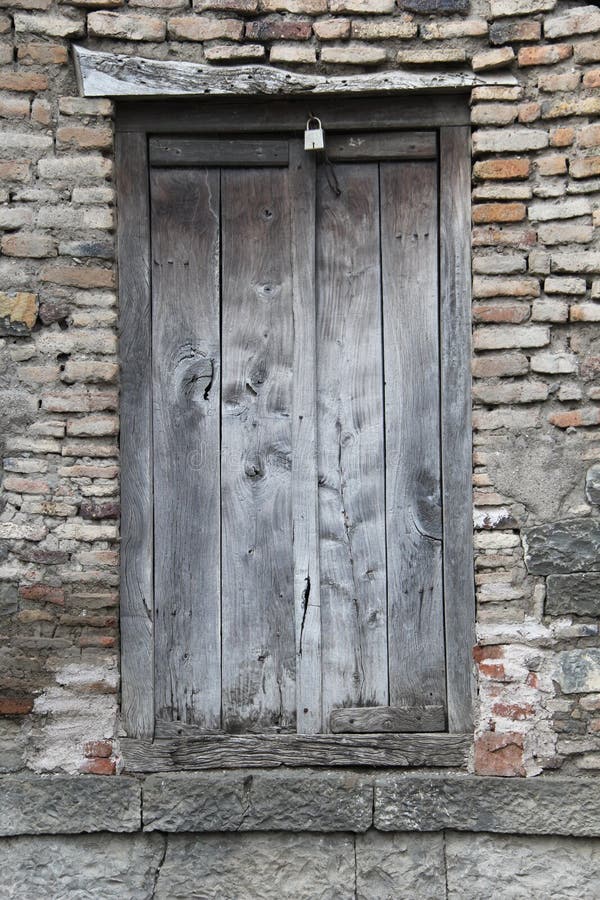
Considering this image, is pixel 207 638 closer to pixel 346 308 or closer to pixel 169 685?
pixel 169 685

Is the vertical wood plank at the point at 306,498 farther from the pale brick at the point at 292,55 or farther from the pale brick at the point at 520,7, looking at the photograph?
the pale brick at the point at 520,7

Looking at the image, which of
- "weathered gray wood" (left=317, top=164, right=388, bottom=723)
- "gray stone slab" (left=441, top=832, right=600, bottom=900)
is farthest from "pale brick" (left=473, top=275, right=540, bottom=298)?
"gray stone slab" (left=441, top=832, right=600, bottom=900)

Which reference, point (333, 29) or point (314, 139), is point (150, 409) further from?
point (333, 29)

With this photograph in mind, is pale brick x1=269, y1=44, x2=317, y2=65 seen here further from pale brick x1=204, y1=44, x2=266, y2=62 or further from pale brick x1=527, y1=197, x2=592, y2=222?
pale brick x1=527, y1=197, x2=592, y2=222

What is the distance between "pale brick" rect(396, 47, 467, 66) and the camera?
3.11 meters

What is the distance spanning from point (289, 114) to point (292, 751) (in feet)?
6.91

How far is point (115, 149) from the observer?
3.22 meters

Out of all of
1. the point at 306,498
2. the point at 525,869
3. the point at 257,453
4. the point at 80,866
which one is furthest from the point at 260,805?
the point at 257,453

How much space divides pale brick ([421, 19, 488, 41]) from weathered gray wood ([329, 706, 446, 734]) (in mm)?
2176

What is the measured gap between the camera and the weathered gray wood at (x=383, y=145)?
10.7 ft

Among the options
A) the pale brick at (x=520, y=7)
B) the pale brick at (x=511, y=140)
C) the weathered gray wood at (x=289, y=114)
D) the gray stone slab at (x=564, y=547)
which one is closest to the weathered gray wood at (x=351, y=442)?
the weathered gray wood at (x=289, y=114)

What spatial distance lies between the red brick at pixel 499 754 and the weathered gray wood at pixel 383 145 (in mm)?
1902

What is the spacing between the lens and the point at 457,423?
3234 millimetres

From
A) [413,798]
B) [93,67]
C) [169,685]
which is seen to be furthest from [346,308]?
[413,798]
